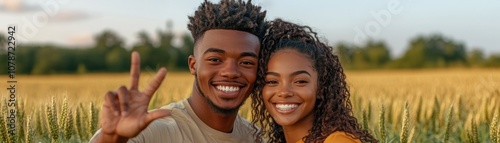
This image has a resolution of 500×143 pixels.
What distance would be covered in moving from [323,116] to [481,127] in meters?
2.43

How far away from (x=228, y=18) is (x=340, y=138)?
2.39 ft

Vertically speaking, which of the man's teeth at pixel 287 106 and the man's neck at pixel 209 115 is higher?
the man's teeth at pixel 287 106

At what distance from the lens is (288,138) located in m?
3.14

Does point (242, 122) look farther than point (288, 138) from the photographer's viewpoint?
Yes

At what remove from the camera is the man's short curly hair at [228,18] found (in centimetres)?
312

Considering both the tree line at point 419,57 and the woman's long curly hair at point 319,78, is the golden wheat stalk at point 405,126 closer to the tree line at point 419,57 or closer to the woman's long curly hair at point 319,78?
the woman's long curly hair at point 319,78

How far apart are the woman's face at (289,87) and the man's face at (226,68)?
9 centimetres

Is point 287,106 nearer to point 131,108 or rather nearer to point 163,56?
point 131,108

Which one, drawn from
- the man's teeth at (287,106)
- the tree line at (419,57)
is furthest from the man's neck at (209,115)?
the tree line at (419,57)

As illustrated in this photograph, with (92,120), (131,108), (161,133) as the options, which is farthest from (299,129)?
(92,120)

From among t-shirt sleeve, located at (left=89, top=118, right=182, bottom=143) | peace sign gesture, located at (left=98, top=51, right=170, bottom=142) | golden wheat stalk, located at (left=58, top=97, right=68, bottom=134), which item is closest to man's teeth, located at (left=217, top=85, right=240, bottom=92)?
t-shirt sleeve, located at (left=89, top=118, right=182, bottom=143)

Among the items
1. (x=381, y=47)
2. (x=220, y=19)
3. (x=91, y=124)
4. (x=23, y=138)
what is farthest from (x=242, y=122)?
(x=381, y=47)

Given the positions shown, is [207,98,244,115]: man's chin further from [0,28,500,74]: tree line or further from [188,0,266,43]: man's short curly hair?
[0,28,500,74]: tree line

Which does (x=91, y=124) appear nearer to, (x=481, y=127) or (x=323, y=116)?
(x=323, y=116)
